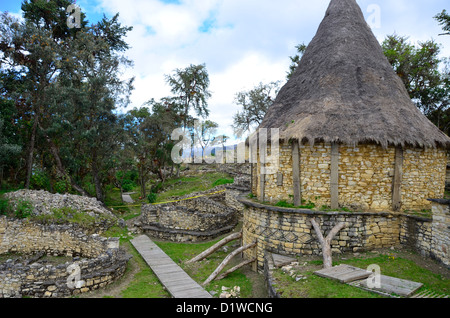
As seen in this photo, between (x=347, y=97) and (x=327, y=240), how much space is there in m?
5.27

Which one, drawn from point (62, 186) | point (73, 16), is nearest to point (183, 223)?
point (62, 186)

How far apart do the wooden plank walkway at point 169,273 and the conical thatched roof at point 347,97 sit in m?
5.67

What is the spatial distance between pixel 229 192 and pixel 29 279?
12820mm

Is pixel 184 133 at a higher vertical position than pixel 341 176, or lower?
higher

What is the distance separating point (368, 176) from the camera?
9.36 metres

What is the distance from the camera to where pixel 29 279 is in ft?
26.2

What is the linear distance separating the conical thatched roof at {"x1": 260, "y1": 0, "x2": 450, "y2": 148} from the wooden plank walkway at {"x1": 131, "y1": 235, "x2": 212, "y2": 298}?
5.67 meters

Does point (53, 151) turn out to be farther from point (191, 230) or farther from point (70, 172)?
point (191, 230)

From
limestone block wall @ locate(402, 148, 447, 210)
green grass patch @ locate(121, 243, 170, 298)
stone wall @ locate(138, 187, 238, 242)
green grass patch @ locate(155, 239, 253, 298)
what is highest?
limestone block wall @ locate(402, 148, 447, 210)

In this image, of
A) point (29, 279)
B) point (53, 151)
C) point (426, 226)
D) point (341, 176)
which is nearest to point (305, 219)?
point (341, 176)

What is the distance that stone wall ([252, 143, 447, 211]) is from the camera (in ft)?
30.7

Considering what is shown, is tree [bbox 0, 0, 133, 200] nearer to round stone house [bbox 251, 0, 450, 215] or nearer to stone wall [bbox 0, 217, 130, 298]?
stone wall [bbox 0, 217, 130, 298]

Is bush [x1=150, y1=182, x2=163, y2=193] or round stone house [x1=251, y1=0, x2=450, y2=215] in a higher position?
round stone house [x1=251, y1=0, x2=450, y2=215]

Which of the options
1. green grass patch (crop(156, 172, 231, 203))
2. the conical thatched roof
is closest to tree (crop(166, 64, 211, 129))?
green grass patch (crop(156, 172, 231, 203))
